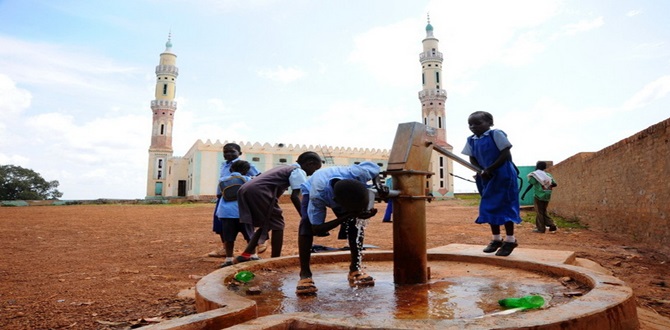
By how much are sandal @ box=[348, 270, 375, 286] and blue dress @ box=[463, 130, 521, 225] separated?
56.2 inches

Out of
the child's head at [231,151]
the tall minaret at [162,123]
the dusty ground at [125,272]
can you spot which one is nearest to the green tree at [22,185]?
the tall minaret at [162,123]

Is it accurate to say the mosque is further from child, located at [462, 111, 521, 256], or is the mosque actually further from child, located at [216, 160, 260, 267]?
child, located at [462, 111, 521, 256]

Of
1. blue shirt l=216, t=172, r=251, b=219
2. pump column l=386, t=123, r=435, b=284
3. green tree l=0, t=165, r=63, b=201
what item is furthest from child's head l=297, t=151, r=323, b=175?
green tree l=0, t=165, r=63, b=201

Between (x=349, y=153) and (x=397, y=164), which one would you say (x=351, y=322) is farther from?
(x=349, y=153)

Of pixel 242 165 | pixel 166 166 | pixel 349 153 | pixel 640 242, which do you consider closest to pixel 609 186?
pixel 640 242

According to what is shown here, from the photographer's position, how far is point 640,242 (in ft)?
Answer: 22.4

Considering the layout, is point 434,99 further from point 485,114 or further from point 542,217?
point 485,114

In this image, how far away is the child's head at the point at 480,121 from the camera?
396 cm

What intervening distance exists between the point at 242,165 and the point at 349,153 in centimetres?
3735

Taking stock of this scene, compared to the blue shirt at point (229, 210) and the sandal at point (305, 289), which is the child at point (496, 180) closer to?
the sandal at point (305, 289)

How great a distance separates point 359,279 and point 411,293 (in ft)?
1.46

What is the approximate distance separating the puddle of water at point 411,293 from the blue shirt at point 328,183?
518 mm

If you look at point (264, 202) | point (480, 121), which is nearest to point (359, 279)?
point (264, 202)

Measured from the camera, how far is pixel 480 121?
→ 3.96 metres
